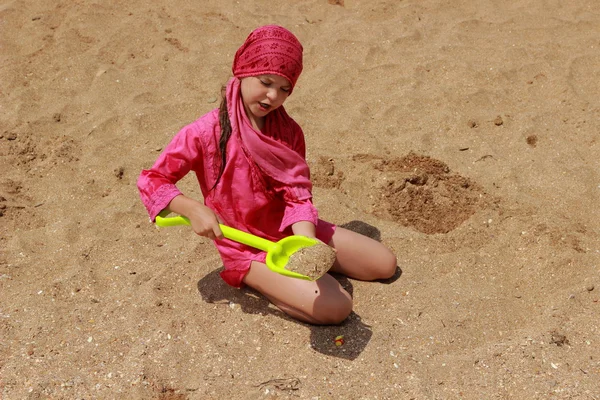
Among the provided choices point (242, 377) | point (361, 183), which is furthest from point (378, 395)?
point (361, 183)

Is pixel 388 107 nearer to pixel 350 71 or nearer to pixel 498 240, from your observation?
pixel 350 71

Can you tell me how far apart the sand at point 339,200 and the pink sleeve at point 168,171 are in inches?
17.4

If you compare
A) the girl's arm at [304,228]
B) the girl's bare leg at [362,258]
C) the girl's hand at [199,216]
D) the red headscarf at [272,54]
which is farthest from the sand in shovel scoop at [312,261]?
the red headscarf at [272,54]

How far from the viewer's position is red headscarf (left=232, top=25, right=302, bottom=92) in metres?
2.03

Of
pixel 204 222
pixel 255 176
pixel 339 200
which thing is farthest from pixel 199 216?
pixel 339 200

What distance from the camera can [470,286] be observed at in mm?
2408

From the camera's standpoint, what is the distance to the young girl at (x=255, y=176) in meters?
2.07

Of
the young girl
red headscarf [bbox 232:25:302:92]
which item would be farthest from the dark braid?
red headscarf [bbox 232:25:302:92]

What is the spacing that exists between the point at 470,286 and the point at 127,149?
69.7 inches

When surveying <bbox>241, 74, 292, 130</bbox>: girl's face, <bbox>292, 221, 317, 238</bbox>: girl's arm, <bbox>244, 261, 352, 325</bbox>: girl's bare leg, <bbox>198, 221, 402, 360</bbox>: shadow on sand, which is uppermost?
<bbox>241, 74, 292, 130</bbox>: girl's face

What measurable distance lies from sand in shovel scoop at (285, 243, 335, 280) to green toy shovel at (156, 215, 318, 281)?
2 cm

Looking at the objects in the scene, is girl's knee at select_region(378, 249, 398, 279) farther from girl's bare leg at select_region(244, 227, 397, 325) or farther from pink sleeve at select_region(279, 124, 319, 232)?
pink sleeve at select_region(279, 124, 319, 232)

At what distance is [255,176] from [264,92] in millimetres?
305

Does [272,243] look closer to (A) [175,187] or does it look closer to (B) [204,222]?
(B) [204,222]
